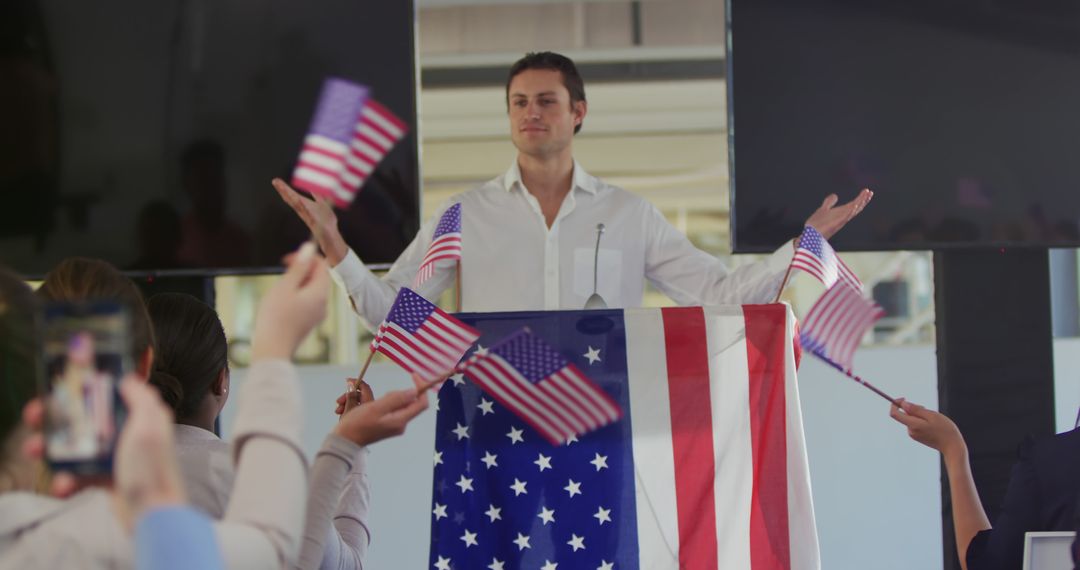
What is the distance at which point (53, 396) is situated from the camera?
104cm

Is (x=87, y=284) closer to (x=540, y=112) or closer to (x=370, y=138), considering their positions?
(x=370, y=138)

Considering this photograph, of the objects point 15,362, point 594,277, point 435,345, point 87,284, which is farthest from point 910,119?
point 15,362

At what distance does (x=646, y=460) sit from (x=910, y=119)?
1704mm

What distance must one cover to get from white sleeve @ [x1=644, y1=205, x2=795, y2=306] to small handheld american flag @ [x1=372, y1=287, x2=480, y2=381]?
107cm

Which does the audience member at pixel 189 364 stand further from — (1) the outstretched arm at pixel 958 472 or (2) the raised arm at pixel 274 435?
(1) the outstretched arm at pixel 958 472

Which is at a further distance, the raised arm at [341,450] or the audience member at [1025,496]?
the audience member at [1025,496]

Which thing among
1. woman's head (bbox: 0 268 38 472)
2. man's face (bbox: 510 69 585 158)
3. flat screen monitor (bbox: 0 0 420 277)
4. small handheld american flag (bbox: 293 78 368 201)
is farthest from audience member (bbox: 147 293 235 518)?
flat screen monitor (bbox: 0 0 420 277)

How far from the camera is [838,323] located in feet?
8.29

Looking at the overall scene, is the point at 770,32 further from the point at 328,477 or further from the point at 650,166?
the point at 650,166

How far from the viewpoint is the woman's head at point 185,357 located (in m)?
1.89

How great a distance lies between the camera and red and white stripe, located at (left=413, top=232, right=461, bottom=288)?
3166mm

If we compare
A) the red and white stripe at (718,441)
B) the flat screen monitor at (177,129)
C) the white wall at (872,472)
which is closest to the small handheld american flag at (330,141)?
the red and white stripe at (718,441)

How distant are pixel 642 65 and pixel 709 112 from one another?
657 mm

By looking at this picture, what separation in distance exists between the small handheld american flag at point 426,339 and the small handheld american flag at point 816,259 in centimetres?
→ 90
